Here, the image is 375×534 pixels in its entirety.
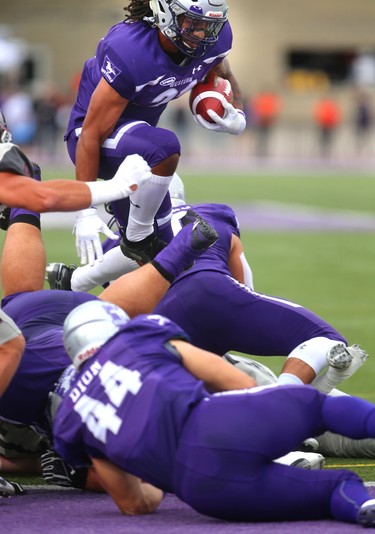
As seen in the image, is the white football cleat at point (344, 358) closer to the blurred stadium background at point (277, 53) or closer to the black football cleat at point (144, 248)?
the black football cleat at point (144, 248)

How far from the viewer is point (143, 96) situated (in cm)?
670

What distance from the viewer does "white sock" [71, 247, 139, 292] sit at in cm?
710

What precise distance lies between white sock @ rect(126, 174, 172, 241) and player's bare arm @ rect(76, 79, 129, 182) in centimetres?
29

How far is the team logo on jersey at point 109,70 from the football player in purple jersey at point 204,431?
90.5 inches

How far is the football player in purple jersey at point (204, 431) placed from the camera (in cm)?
430

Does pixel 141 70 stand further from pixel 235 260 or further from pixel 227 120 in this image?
pixel 235 260

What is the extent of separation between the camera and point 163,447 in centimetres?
436

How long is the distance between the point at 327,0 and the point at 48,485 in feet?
137

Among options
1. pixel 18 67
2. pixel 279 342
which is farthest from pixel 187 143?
pixel 279 342

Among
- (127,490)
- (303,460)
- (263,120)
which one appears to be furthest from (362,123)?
(127,490)

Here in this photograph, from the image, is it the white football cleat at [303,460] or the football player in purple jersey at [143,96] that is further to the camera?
the football player in purple jersey at [143,96]

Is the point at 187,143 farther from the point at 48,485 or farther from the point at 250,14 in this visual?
the point at 48,485

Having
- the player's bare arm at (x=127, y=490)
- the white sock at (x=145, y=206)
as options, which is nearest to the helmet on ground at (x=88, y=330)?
the player's bare arm at (x=127, y=490)

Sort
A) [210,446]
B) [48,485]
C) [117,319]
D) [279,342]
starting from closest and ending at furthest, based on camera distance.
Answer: [210,446]
[117,319]
[48,485]
[279,342]
